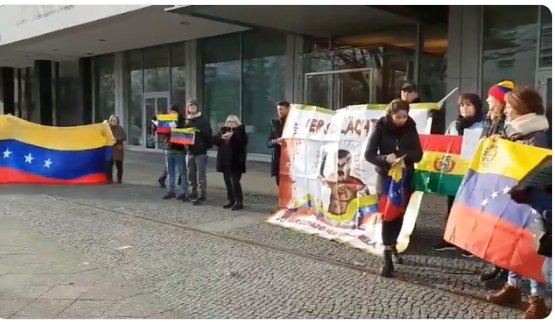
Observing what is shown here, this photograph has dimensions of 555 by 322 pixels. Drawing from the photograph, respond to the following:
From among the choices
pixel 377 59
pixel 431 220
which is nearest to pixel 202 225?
pixel 431 220

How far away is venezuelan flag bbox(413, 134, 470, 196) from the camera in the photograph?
5.48 m

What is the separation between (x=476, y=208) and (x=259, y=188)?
6.80 m

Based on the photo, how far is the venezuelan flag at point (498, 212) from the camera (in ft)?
12.7

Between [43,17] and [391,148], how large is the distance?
53.3ft

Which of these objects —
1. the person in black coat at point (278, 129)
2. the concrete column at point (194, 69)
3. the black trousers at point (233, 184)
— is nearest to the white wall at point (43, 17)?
the concrete column at point (194, 69)

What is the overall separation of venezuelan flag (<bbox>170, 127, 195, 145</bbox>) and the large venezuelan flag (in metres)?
3.28

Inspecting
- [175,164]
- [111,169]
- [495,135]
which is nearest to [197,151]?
[175,164]

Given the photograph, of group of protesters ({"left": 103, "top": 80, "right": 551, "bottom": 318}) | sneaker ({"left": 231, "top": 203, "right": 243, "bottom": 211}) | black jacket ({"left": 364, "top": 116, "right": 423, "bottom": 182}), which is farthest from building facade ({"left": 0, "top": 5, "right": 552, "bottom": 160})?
sneaker ({"left": 231, "top": 203, "right": 243, "bottom": 211})

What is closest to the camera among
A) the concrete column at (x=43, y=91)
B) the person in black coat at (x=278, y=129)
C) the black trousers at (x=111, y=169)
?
the person in black coat at (x=278, y=129)

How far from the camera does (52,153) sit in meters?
11.7

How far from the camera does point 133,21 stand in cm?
1528

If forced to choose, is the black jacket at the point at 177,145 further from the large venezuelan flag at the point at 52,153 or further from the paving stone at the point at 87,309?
the paving stone at the point at 87,309

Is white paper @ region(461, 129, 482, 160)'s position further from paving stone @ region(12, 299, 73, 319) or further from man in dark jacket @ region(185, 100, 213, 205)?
man in dark jacket @ region(185, 100, 213, 205)

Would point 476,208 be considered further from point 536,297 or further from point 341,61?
point 341,61
